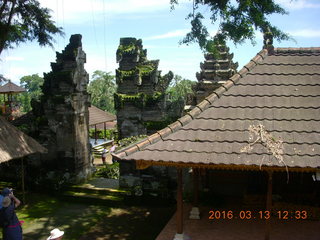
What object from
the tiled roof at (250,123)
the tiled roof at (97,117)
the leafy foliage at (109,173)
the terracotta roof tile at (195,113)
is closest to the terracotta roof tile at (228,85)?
the tiled roof at (250,123)

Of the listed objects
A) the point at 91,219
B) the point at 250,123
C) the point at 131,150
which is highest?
the point at 250,123

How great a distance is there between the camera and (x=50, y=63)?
1334 centimetres

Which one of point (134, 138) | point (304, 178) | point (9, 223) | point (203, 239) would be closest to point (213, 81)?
point (134, 138)

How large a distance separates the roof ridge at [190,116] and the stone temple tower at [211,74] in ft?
13.8

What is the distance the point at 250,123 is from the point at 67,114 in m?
7.92

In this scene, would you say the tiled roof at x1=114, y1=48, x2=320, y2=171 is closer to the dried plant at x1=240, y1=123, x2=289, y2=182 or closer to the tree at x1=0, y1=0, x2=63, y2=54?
the dried plant at x1=240, y1=123, x2=289, y2=182

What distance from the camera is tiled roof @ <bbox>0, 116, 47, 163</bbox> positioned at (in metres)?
10.6

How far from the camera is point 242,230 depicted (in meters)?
8.34

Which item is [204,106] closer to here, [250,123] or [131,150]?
[250,123]

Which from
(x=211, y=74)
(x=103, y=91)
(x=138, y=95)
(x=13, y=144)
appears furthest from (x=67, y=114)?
(x=103, y=91)

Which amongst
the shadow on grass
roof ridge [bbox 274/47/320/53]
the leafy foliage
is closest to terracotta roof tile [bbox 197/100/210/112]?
roof ridge [bbox 274/47/320/53]

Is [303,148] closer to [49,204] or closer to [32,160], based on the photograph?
[49,204]

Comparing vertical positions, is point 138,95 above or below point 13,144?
above

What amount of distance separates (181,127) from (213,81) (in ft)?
23.9
